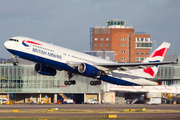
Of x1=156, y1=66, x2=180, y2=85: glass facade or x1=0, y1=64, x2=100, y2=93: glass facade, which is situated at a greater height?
x1=156, y1=66, x2=180, y2=85: glass facade

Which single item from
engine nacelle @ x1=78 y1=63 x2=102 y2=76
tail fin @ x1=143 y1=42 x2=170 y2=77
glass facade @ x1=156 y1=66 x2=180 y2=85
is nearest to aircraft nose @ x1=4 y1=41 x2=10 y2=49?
engine nacelle @ x1=78 y1=63 x2=102 y2=76

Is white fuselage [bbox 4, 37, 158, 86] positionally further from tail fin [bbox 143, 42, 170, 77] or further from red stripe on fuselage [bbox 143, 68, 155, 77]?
tail fin [bbox 143, 42, 170, 77]

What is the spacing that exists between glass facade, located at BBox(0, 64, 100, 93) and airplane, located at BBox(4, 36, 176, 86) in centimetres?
4330

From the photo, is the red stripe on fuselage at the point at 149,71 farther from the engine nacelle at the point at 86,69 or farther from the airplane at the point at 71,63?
the engine nacelle at the point at 86,69

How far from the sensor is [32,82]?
4697 inches

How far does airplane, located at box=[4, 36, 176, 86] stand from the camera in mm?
61688

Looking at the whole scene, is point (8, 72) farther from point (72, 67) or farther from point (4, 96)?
point (72, 67)

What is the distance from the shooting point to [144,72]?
259 feet

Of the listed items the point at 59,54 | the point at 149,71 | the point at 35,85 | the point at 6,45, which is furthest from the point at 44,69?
the point at 35,85

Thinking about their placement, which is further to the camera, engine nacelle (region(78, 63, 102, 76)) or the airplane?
engine nacelle (region(78, 63, 102, 76))

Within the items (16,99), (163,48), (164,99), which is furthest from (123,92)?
(16,99)

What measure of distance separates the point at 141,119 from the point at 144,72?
22.4m

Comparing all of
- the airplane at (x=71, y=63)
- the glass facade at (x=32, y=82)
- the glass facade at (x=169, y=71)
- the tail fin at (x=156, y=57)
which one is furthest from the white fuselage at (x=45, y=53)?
the glass facade at (x=169, y=71)

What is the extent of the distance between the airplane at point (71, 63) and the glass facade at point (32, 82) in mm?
43300
